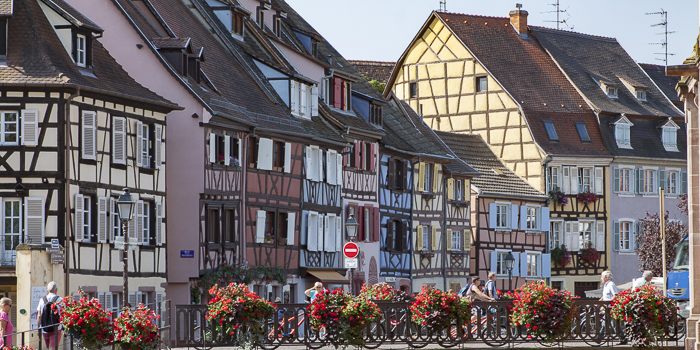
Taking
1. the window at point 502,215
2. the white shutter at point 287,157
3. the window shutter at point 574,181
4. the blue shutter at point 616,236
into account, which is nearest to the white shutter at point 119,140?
the white shutter at point 287,157

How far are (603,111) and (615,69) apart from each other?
20.0 ft

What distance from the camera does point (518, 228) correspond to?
201ft

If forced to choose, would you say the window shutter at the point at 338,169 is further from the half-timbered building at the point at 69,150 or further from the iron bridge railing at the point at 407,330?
the iron bridge railing at the point at 407,330

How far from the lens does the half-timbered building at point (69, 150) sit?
3006cm

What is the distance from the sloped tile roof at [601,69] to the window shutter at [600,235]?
564 centimetres

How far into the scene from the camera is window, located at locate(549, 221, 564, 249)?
211ft

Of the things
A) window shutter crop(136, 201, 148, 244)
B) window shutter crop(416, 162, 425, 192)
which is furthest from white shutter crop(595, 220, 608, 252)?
window shutter crop(136, 201, 148, 244)

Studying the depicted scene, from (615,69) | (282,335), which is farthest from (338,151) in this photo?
(615,69)

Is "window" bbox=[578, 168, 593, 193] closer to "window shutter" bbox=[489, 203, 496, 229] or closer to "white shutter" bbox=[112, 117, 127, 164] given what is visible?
"window shutter" bbox=[489, 203, 496, 229]

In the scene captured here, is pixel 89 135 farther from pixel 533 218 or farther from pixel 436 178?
pixel 533 218

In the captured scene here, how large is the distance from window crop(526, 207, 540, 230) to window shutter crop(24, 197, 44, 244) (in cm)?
3552

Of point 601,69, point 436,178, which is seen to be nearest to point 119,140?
point 436,178

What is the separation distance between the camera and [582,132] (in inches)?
2581

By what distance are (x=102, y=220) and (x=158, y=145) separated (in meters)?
3.56
